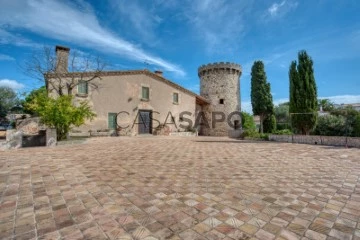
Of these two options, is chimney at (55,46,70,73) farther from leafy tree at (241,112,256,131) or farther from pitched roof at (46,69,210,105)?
leafy tree at (241,112,256,131)

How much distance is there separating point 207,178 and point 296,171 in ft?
7.93

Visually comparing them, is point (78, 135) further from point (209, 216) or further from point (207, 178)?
point (209, 216)

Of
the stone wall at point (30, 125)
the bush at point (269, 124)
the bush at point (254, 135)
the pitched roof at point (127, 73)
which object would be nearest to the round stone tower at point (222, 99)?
the pitched roof at point (127, 73)

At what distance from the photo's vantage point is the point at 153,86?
16.6m

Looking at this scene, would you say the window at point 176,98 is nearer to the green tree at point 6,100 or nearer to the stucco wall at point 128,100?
the stucco wall at point 128,100

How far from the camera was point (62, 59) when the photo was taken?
1342 centimetres

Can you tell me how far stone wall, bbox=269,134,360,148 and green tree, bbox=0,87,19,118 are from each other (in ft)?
123

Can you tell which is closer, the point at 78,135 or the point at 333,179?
the point at 333,179

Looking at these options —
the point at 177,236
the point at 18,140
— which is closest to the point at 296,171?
the point at 177,236

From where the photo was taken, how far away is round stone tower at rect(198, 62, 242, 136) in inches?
894

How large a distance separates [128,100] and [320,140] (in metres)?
13.5

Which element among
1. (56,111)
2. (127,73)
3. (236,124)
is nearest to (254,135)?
(236,124)

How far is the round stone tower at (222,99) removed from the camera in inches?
894

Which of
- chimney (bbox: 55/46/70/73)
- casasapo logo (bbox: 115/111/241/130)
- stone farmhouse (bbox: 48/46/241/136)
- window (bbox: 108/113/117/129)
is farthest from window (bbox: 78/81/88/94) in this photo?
casasapo logo (bbox: 115/111/241/130)
